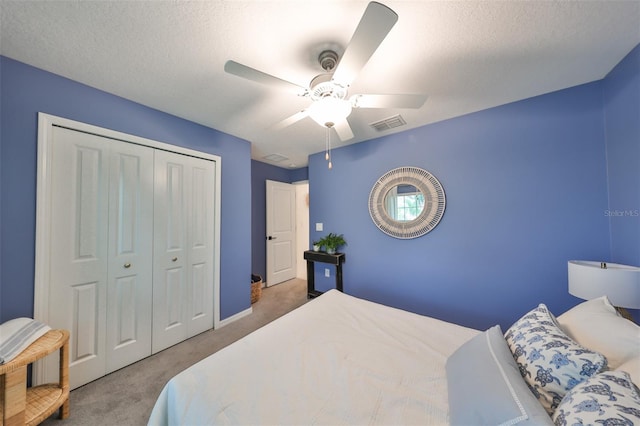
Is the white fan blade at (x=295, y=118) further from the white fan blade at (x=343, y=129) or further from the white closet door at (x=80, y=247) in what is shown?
the white closet door at (x=80, y=247)

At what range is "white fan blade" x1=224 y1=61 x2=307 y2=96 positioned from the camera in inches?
43.5

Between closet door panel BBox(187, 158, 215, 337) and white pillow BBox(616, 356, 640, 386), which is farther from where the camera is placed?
closet door panel BBox(187, 158, 215, 337)

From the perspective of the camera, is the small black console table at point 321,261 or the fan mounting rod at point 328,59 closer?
the fan mounting rod at point 328,59

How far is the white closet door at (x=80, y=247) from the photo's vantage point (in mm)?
1604

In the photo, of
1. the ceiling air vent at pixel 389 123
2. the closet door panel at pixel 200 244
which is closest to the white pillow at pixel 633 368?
Result: the ceiling air vent at pixel 389 123

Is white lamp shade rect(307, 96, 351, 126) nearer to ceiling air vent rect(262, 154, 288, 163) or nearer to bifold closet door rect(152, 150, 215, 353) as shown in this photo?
bifold closet door rect(152, 150, 215, 353)

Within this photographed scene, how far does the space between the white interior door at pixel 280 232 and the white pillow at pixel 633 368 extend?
384 cm

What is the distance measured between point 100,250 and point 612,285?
3611 mm

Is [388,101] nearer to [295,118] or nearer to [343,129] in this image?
[343,129]

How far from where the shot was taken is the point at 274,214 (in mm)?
4105

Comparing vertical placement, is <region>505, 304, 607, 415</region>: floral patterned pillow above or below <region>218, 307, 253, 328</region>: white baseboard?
above

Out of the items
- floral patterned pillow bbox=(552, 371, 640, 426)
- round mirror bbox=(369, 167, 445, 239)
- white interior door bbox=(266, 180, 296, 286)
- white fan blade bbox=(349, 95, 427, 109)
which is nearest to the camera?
floral patterned pillow bbox=(552, 371, 640, 426)

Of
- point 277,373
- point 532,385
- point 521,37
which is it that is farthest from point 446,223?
point 277,373

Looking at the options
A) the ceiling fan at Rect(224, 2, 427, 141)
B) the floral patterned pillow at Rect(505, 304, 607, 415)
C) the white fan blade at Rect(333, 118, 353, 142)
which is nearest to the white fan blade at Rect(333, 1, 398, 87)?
the ceiling fan at Rect(224, 2, 427, 141)
